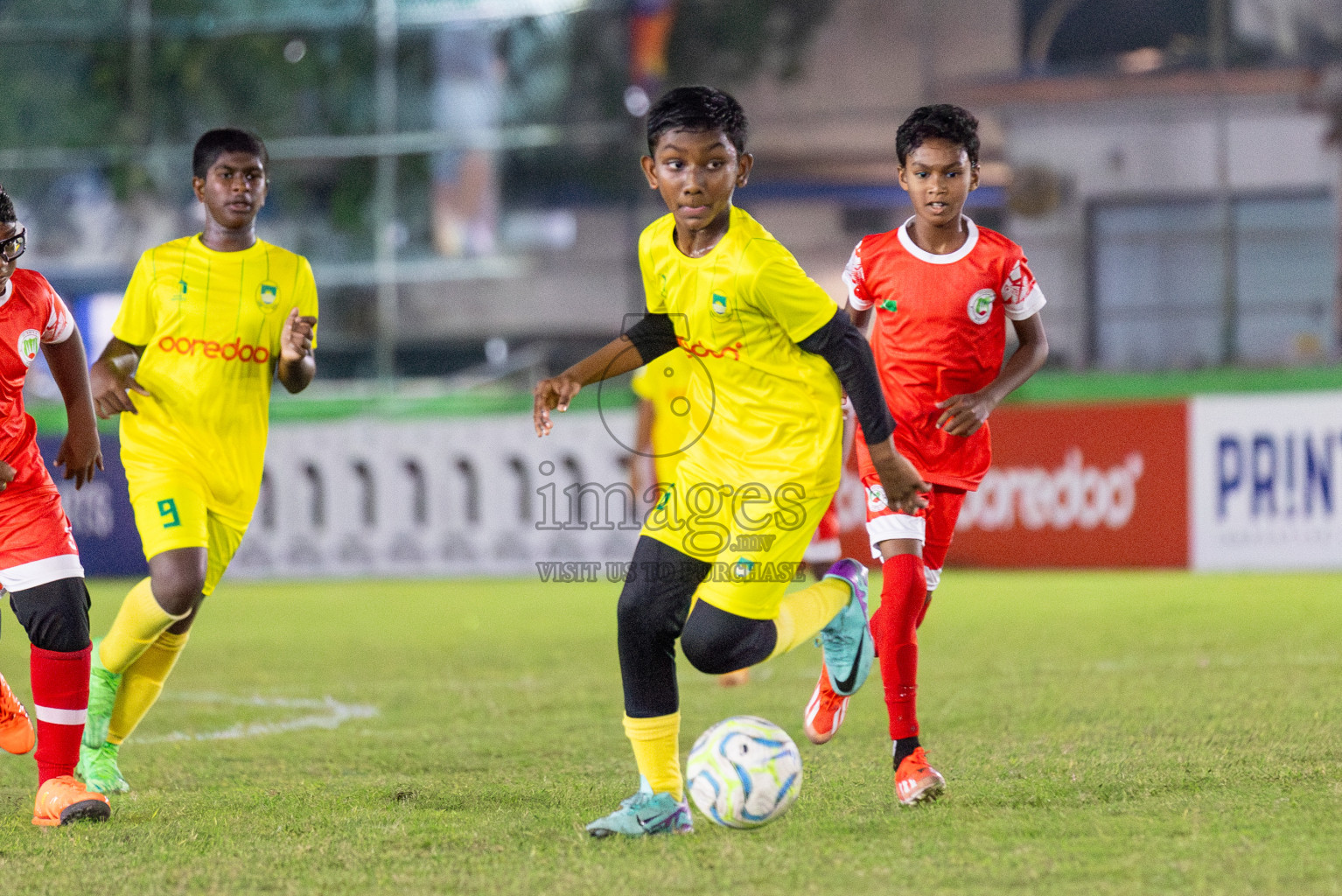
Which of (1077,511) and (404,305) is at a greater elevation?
(404,305)

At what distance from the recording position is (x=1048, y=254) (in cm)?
1420

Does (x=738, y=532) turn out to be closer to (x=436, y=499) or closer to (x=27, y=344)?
(x=27, y=344)

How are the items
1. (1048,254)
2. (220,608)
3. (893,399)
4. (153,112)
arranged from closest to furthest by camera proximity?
1. (893,399)
2. (220,608)
3. (1048,254)
4. (153,112)

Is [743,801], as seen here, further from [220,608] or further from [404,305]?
[404,305]

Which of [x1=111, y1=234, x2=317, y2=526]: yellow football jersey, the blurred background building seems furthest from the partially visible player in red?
the blurred background building

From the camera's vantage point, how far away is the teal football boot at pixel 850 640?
15.9ft

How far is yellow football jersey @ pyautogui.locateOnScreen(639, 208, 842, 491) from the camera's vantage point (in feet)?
13.9

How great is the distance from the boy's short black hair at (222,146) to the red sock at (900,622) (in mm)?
2251

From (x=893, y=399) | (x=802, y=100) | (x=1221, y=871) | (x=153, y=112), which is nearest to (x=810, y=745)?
(x=893, y=399)

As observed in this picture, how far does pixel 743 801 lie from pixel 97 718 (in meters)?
2.15

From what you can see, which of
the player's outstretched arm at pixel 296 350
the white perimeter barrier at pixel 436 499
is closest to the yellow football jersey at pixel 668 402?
the player's outstretched arm at pixel 296 350

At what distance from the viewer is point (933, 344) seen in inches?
197

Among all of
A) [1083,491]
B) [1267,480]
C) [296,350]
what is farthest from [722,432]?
[1083,491]

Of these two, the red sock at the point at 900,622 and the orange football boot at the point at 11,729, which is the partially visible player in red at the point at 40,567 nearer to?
the orange football boot at the point at 11,729
